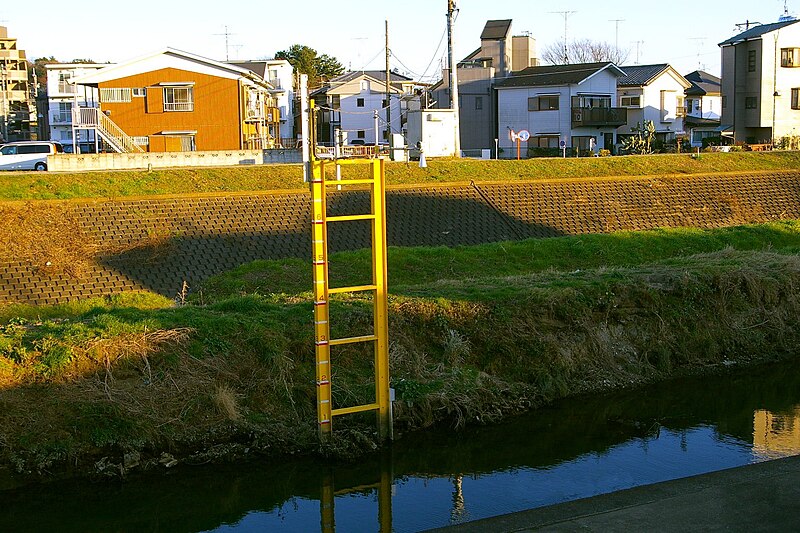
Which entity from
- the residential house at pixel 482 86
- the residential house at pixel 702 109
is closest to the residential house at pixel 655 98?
the residential house at pixel 702 109

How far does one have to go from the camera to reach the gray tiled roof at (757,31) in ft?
143

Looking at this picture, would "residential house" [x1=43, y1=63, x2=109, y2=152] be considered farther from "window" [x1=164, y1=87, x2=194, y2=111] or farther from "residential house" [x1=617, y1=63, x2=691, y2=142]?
"residential house" [x1=617, y1=63, x2=691, y2=142]

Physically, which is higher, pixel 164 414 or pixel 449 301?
pixel 449 301

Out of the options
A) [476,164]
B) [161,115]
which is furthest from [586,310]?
[161,115]

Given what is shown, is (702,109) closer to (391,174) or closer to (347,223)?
(391,174)

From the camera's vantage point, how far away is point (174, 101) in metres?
37.8

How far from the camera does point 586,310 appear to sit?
1376 centimetres

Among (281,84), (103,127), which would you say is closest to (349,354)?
(103,127)

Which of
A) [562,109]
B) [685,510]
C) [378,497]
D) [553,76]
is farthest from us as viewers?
[553,76]

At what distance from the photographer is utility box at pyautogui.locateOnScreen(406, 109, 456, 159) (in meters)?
30.6

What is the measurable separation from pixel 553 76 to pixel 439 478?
36327mm

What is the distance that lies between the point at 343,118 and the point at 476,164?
25.1 meters

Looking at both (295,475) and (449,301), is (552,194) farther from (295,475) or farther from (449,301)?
(295,475)

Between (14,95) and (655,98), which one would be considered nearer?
(655,98)
